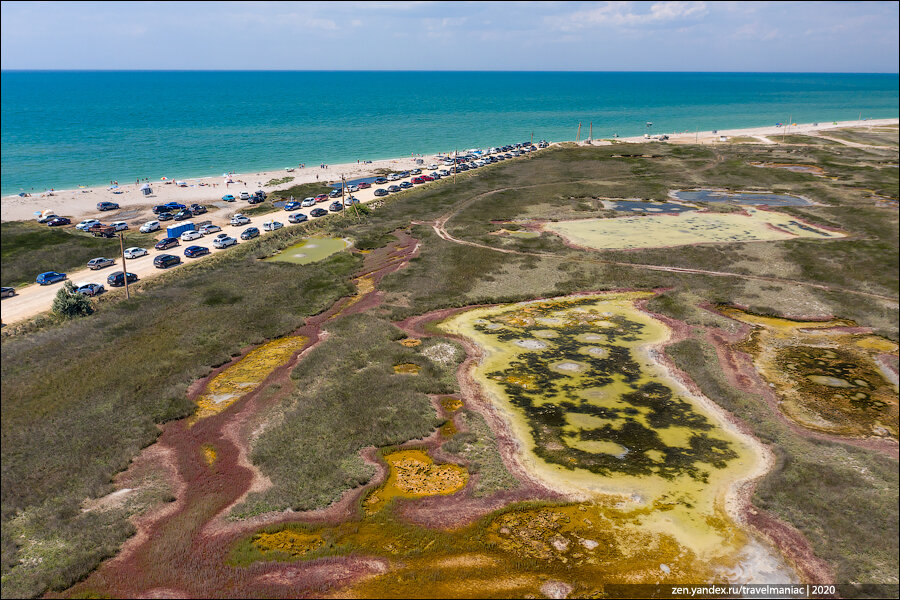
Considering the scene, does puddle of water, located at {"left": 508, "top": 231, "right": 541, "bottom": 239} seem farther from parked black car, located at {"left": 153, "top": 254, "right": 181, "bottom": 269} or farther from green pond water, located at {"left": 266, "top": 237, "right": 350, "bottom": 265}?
parked black car, located at {"left": 153, "top": 254, "right": 181, "bottom": 269}

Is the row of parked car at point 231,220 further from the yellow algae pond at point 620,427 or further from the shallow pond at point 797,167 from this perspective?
the shallow pond at point 797,167

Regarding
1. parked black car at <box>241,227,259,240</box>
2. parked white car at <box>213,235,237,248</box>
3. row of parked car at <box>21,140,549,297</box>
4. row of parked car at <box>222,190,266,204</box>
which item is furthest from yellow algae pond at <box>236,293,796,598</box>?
row of parked car at <box>222,190,266,204</box>

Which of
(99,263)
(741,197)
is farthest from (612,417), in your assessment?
(99,263)

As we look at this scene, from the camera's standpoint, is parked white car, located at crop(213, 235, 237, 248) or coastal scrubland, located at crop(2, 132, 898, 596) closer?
coastal scrubland, located at crop(2, 132, 898, 596)

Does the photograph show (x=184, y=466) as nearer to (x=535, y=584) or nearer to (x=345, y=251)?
(x=535, y=584)

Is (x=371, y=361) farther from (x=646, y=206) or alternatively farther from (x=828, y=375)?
(x=646, y=206)
